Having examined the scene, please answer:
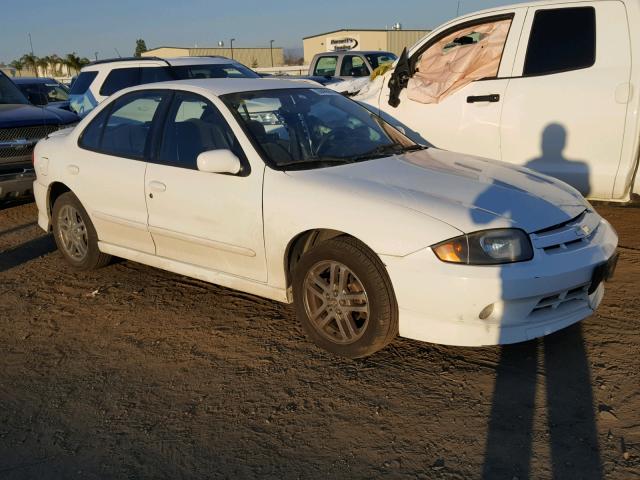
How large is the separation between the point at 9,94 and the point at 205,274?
20.6ft

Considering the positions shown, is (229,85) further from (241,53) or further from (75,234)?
(241,53)

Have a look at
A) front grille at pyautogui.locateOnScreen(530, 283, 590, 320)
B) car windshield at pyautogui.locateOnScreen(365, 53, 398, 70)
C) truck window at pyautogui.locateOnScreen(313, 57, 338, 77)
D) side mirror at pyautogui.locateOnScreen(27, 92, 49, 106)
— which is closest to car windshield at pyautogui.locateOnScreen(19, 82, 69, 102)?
truck window at pyautogui.locateOnScreen(313, 57, 338, 77)

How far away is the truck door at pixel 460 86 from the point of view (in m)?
6.10

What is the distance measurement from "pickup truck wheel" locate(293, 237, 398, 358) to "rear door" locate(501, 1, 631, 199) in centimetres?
289

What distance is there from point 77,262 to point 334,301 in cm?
284

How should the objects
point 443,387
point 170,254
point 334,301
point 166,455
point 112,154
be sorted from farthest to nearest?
point 112,154, point 170,254, point 334,301, point 443,387, point 166,455

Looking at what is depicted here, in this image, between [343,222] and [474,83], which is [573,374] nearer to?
[343,222]

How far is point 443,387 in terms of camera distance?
353 cm

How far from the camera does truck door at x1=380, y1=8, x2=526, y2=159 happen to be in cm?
610

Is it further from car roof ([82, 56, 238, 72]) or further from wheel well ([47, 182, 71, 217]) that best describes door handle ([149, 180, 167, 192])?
car roof ([82, 56, 238, 72])

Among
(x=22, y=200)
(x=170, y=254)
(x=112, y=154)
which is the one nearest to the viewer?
(x=170, y=254)

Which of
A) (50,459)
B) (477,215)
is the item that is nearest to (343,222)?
(477,215)

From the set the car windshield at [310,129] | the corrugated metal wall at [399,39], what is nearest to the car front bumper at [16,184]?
the car windshield at [310,129]

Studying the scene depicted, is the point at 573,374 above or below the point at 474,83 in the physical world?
below
